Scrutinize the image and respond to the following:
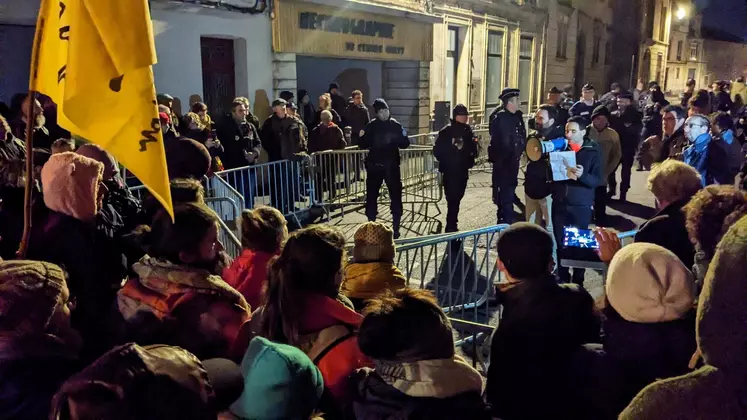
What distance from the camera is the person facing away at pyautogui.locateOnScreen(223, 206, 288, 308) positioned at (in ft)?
10.2

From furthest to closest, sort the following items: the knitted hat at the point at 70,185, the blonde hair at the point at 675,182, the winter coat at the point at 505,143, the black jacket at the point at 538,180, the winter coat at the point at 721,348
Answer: the winter coat at the point at 505,143 → the black jacket at the point at 538,180 → the blonde hair at the point at 675,182 → the knitted hat at the point at 70,185 → the winter coat at the point at 721,348

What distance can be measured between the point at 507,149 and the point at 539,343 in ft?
20.2

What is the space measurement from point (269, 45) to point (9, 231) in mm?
8941

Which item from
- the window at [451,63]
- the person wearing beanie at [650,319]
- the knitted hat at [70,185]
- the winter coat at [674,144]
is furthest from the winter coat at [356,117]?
the person wearing beanie at [650,319]

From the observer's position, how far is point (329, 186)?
958 centimetres

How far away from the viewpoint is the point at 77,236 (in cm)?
306

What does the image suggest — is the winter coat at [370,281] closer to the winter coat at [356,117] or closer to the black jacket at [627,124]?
the black jacket at [627,124]

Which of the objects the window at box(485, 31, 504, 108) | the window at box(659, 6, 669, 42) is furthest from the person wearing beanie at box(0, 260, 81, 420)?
the window at box(659, 6, 669, 42)

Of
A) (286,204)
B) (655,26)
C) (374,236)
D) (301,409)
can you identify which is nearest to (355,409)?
(301,409)

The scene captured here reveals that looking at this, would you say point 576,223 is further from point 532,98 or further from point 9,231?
point 532,98

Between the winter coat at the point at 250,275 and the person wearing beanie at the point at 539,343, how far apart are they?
48.5 inches

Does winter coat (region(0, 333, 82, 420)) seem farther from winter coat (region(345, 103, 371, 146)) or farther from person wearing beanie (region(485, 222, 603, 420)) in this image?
winter coat (region(345, 103, 371, 146))

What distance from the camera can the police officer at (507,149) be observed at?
835 cm

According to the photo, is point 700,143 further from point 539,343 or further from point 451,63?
point 451,63
